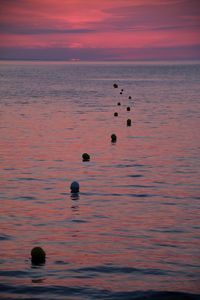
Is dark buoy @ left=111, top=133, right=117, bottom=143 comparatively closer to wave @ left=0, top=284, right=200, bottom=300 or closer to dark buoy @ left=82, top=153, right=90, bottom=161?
dark buoy @ left=82, top=153, right=90, bottom=161

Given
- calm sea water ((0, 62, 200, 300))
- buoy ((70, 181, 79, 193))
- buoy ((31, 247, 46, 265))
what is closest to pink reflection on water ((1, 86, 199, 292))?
calm sea water ((0, 62, 200, 300))

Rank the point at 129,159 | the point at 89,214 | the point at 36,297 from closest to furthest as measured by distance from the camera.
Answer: the point at 36,297
the point at 89,214
the point at 129,159

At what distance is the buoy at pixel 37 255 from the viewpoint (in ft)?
54.9

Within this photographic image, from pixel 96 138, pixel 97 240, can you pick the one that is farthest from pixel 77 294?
pixel 96 138

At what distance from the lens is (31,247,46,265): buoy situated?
1672 centimetres

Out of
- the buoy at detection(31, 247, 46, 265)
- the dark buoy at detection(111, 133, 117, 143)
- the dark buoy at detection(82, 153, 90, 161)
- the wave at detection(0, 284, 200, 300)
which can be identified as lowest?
the wave at detection(0, 284, 200, 300)

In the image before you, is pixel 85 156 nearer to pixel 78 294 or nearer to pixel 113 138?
pixel 113 138

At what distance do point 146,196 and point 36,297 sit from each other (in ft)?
36.7

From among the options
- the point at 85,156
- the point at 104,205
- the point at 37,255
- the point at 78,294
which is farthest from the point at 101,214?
the point at 85,156

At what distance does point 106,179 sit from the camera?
2844cm

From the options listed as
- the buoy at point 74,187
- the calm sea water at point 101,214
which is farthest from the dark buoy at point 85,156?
the buoy at point 74,187

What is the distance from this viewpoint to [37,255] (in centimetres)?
1673

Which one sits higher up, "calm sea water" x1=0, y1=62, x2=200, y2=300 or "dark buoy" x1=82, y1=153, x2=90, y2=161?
"dark buoy" x1=82, y1=153, x2=90, y2=161

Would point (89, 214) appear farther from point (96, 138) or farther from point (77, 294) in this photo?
point (96, 138)
